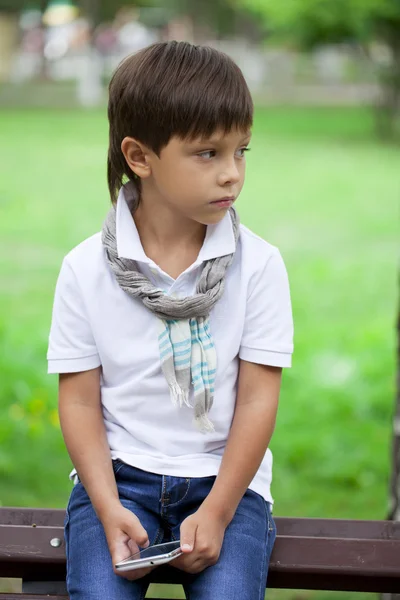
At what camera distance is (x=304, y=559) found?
2.01 meters

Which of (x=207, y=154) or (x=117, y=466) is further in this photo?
(x=117, y=466)

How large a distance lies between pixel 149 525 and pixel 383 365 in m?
3.57

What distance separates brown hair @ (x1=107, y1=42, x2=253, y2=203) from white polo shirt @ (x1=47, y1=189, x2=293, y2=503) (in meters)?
0.21

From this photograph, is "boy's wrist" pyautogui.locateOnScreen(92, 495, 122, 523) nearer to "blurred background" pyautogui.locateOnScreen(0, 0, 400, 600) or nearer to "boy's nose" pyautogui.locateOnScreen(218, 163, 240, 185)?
"boy's nose" pyautogui.locateOnScreen(218, 163, 240, 185)

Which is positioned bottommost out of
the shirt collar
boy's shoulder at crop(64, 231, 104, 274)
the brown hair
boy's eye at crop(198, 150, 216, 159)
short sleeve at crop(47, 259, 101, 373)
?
short sleeve at crop(47, 259, 101, 373)

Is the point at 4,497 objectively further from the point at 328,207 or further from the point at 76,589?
the point at 328,207

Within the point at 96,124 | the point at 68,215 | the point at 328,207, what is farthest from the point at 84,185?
the point at 96,124

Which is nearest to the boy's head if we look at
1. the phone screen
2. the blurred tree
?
the phone screen

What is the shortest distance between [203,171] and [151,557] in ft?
2.38

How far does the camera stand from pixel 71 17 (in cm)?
4097

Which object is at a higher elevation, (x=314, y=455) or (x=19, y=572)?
(x=19, y=572)

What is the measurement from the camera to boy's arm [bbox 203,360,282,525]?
194cm

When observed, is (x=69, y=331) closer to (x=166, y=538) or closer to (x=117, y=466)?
(x=117, y=466)

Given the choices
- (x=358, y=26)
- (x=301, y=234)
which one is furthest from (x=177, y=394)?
(x=358, y=26)
